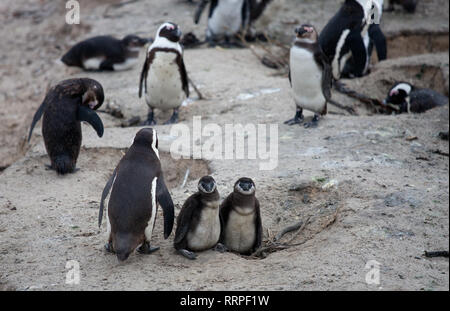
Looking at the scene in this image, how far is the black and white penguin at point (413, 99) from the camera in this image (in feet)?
23.2

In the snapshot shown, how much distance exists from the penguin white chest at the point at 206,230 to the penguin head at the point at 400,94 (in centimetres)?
402

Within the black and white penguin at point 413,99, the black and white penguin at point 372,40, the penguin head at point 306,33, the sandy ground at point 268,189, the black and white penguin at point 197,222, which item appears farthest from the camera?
the black and white penguin at point 372,40

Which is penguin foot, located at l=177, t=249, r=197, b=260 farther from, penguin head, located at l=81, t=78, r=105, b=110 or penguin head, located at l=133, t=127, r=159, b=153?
penguin head, located at l=81, t=78, r=105, b=110

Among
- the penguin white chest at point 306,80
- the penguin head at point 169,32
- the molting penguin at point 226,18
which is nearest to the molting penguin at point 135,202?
the penguin white chest at point 306,80

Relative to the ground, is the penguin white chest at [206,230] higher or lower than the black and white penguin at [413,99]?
higher

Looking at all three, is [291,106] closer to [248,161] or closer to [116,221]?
[248,161]

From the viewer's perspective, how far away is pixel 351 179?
4.62 m

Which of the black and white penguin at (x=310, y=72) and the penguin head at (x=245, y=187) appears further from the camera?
the black and white penguin at (x=310, y=72)

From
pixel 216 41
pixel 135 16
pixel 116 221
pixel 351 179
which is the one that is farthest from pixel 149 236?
pixel 135 16

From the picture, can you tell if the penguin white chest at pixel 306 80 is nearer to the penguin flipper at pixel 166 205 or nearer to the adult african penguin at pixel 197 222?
the adult african penguin at pixel 197 222

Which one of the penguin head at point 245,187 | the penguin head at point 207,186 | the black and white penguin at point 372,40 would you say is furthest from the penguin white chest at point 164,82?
the penguin head at point 207,186

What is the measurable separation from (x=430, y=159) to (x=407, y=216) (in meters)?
1.33

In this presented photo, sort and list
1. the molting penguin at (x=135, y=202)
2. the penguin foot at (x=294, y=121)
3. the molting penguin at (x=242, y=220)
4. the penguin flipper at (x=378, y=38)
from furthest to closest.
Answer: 1. the penguin flipper at (x=378, y=38)
2. the penguin foot at (x=294, y=121)
3. the molting penguin at (x=242, y=220)
4. the molting penguin at (x=135, y=202)

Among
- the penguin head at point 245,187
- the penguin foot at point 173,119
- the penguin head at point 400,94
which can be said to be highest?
the penguin head at point 245,187
